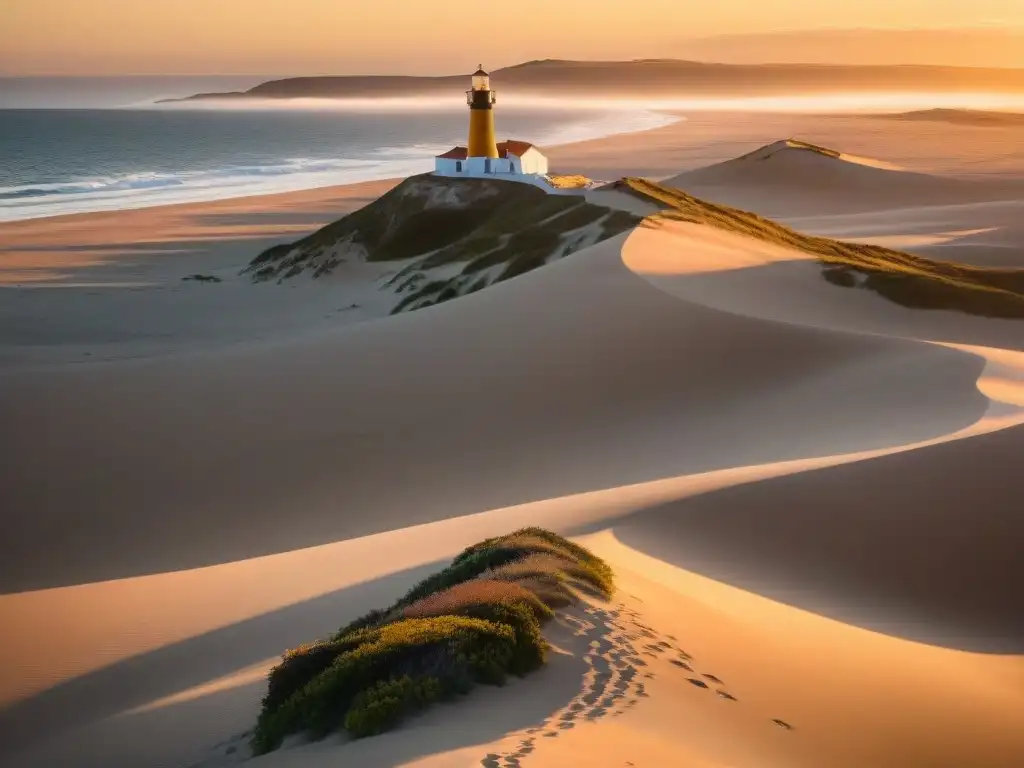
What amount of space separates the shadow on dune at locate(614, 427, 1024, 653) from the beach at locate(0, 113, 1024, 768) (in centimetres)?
4

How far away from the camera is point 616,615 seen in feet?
30.0

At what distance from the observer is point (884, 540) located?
12688 mm

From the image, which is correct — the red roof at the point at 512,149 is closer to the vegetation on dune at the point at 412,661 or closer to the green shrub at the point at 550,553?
the green shrub at the point at 550,553

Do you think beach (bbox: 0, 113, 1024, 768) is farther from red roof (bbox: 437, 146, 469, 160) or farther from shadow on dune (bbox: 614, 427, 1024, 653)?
red roof (bbox: 437, 146, 469, 160)

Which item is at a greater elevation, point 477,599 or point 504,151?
point 504,151

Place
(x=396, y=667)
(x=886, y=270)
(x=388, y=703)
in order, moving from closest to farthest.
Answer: (x=388, y=703)
(x=396, y=667)
(x=886, y=270)

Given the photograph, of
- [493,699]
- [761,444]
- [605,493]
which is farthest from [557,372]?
[493,699]

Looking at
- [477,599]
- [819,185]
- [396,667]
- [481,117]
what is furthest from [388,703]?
[819,185]

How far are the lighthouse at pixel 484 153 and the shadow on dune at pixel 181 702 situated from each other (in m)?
38.8

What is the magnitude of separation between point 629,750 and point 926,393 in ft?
46.5

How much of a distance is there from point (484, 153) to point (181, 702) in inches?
1707

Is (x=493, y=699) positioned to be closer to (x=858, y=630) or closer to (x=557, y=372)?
(x=858, y=630)

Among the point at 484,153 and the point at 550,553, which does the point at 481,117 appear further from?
the point at 550,553

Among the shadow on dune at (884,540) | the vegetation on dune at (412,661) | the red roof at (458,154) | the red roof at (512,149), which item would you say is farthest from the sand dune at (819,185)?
the vegetation on dune at (412,661)
